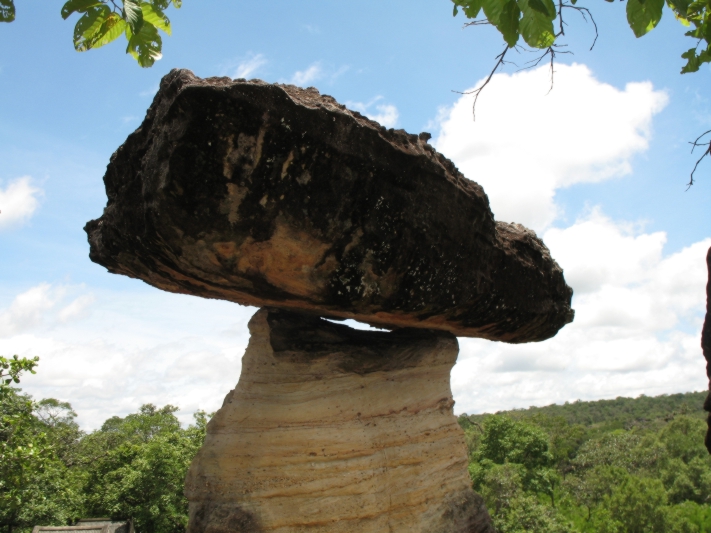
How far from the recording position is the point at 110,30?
3141 millimetres

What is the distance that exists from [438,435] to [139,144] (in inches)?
188

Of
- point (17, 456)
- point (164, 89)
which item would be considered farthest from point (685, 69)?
point (17, 456)

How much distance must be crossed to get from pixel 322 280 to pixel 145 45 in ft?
8.53

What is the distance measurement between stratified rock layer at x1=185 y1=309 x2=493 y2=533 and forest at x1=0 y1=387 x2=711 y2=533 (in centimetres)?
662

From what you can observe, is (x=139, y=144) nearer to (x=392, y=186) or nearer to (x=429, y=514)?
(x=392, y=186)

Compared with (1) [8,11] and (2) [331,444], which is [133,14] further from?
(2) [331,444]

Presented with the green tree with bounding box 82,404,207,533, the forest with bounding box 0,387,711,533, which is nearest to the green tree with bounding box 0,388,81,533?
the forest with bounding box 0,387,711,533

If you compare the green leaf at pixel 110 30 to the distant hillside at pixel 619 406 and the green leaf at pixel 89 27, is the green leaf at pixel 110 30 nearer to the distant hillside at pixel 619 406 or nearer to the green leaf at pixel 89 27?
the green leaf at pixel 89 27

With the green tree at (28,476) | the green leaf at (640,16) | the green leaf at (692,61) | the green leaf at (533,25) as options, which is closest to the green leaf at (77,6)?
the green leaf at (533,25)

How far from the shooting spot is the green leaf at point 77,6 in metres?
2.84

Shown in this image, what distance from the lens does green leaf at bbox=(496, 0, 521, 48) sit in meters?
2.83

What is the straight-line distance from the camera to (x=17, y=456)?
35.4 feet

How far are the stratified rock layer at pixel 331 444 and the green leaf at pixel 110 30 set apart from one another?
158 inches

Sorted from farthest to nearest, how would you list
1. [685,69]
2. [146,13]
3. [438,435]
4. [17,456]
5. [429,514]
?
[17,456] < [438,435] < [429,514] < [685,69] < [146,13]
